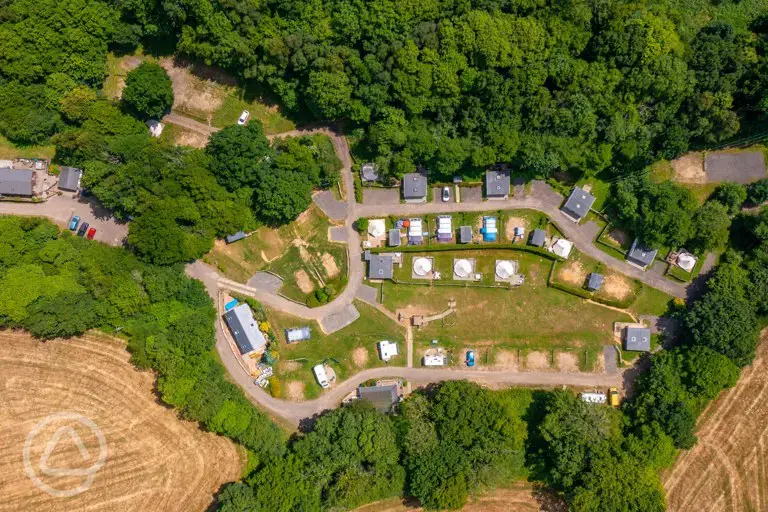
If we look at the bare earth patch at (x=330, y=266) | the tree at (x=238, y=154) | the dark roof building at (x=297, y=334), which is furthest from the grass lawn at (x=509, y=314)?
the tree at (x=238, y=154)

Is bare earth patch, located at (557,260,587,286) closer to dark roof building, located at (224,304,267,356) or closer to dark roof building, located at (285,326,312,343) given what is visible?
dark roof building, located at (285,326,312,343)

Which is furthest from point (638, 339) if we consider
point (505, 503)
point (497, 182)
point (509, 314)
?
point (505, 503)

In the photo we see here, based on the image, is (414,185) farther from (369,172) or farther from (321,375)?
(321,375)

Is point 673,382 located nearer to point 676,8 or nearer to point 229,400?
point 676,8

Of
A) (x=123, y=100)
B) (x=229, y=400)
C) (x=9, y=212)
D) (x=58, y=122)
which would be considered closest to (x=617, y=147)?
(x=229, y=400)

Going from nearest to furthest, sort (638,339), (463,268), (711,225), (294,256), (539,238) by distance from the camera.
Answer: (711,225) → (638,339) → (539,238) → (463,268) → (294,256)

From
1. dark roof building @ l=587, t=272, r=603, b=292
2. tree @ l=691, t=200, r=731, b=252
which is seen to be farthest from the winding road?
tree @ l=691, t=200, r=731, b=252
